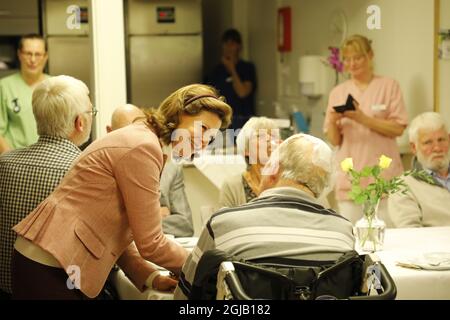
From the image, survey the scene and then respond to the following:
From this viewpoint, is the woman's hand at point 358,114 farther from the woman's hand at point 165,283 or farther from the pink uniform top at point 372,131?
the woman's hand at point 165,283

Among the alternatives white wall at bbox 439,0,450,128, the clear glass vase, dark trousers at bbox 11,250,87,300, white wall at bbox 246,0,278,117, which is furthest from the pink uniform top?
white wall at bbox 246,0,278,117

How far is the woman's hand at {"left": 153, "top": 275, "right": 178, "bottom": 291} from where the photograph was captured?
2.34 m

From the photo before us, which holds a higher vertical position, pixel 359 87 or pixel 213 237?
pixel 359 87

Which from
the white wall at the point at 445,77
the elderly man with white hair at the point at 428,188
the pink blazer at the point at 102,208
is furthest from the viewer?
the white wall at the point at 445,77

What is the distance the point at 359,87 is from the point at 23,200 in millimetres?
2367

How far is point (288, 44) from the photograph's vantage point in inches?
252

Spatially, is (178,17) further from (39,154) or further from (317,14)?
(39,154)

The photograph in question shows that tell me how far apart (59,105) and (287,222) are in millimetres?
895

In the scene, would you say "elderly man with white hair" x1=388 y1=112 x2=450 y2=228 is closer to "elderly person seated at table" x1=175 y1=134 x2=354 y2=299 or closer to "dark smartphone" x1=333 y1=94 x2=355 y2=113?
"dark smartphone" x1=333 y1=94 x2=355 y2=113

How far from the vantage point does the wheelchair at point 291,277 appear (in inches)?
75.2

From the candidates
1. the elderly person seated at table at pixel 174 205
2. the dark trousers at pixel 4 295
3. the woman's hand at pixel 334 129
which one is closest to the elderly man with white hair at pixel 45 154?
the dark trousers at pixel 4 295

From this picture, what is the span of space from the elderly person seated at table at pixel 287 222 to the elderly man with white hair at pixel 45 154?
613mm

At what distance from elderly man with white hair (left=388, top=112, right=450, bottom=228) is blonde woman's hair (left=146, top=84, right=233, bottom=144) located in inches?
56.4

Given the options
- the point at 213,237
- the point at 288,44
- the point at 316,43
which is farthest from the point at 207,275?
the point at 288,44
